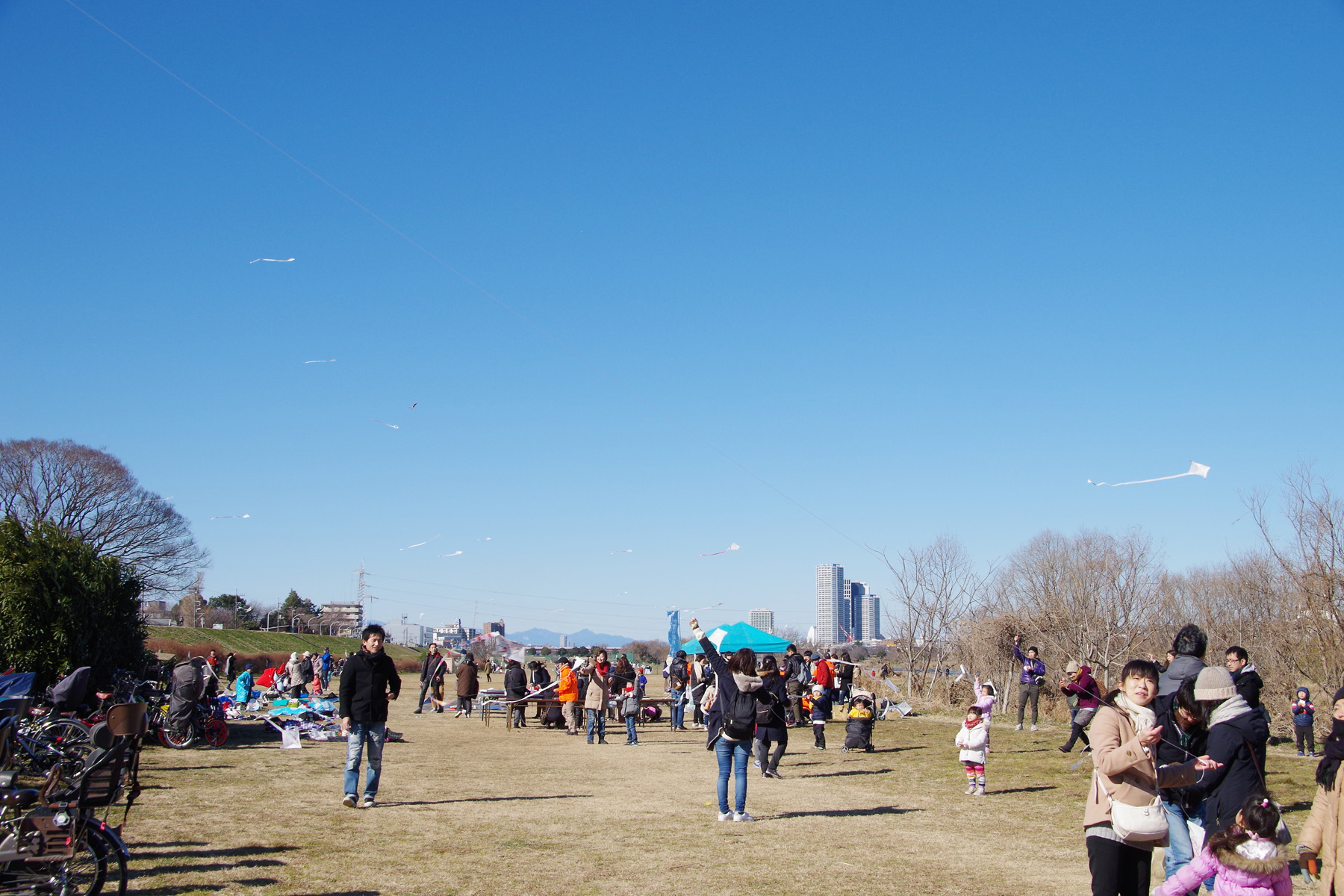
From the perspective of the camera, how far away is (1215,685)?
6.20 meters

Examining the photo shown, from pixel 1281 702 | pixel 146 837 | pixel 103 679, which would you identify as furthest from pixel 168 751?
pixel 1281 702

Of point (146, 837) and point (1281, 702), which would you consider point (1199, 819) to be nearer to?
point (146, 837)

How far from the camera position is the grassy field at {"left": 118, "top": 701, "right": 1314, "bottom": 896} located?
7293 mm

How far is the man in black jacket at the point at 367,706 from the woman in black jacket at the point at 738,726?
3.38 metres

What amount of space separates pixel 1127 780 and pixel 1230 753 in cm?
178

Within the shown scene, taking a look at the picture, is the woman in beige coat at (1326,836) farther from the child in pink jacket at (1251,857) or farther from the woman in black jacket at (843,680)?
the woman in black jacket at (843,680)

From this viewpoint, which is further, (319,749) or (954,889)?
(319,749)

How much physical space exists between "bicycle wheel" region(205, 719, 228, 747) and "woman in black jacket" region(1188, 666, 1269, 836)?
602 inches

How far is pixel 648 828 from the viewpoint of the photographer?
31.1ft

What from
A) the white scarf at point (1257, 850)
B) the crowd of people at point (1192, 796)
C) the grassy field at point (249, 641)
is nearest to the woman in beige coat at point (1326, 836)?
the crowd of people at point (1192, 796)

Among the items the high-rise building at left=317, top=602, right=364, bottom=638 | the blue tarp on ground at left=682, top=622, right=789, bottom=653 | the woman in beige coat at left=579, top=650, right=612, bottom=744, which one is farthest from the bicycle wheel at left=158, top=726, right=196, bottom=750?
the high-rise building at left=317, top=602, right=364, bottom=638

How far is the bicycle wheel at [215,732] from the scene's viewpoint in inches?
649

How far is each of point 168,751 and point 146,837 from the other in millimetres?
7892

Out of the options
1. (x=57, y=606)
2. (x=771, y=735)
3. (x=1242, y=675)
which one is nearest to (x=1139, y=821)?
(x=1242, y=675)
